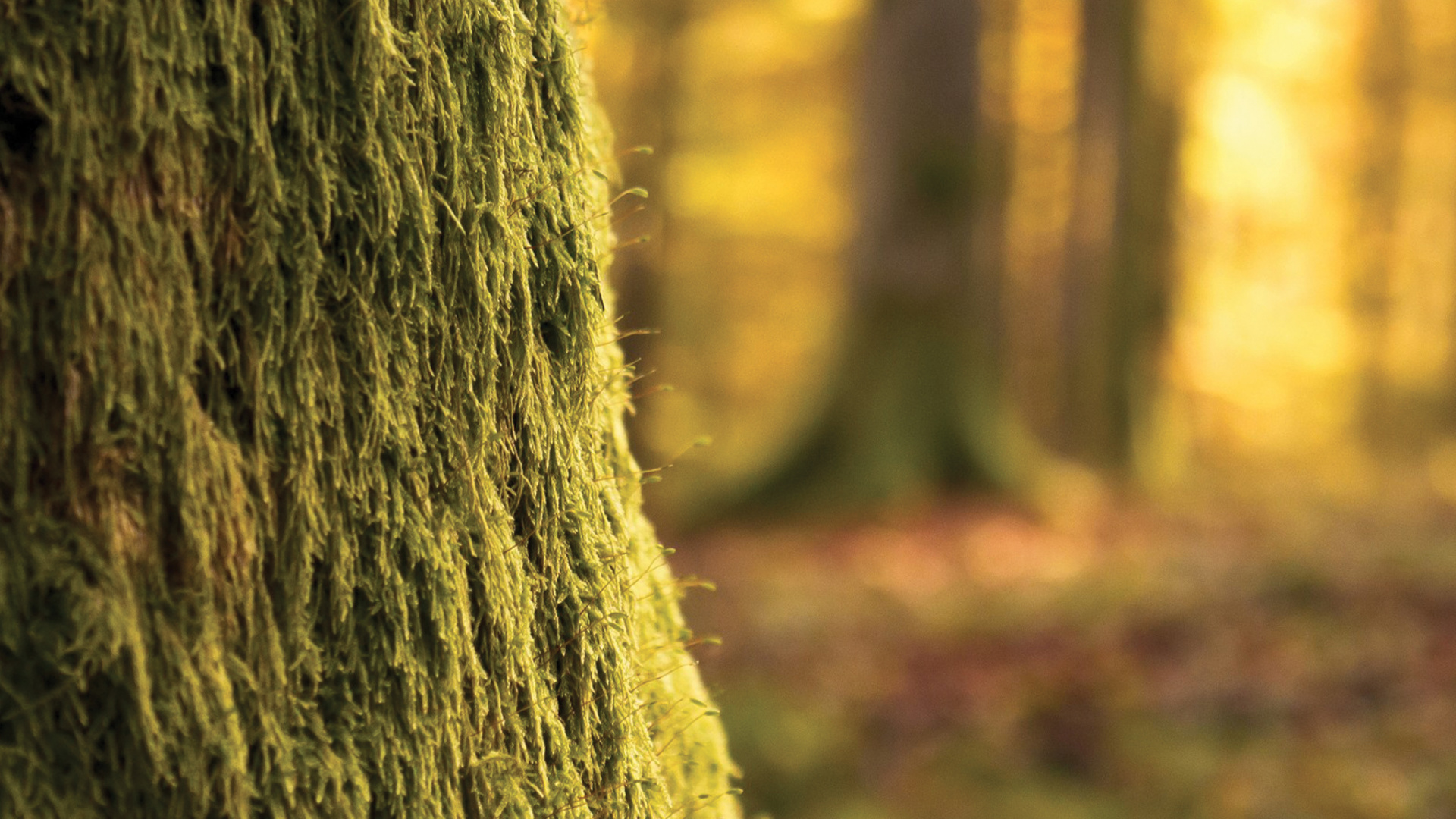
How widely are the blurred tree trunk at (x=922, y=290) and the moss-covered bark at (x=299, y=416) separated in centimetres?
959

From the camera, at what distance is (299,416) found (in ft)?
3.81

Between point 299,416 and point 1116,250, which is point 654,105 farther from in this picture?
point 299,416

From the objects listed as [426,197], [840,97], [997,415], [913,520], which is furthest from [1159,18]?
[426,197]

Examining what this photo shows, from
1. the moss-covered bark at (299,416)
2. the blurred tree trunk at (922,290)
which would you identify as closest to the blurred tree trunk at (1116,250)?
the blurred tree trunk at (922,290)

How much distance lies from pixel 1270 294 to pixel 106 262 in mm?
29471

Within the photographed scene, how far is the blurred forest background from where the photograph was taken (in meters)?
6.00

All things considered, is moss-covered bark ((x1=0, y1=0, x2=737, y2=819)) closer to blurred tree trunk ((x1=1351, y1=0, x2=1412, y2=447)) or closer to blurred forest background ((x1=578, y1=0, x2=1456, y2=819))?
blurred forest background ((x1=578, y1=0, x2=1456, y2=819))

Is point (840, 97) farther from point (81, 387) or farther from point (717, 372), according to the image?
point (81, 387)

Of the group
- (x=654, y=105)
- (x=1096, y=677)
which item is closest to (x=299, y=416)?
(x=1096, y=677)

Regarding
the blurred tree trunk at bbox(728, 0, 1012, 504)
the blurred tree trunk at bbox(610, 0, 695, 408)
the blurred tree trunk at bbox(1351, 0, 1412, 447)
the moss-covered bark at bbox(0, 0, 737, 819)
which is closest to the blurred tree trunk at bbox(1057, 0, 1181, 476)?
the blurred tree trunk at bbox(728, 0, 1012, 504)

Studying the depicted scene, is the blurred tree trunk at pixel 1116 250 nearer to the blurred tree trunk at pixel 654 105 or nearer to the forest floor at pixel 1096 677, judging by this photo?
the forest floor at pixel 1096 677

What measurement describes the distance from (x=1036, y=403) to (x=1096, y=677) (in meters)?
10.4

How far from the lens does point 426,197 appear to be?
1220mm

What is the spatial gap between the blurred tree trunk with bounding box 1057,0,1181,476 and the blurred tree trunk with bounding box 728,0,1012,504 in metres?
3.49
